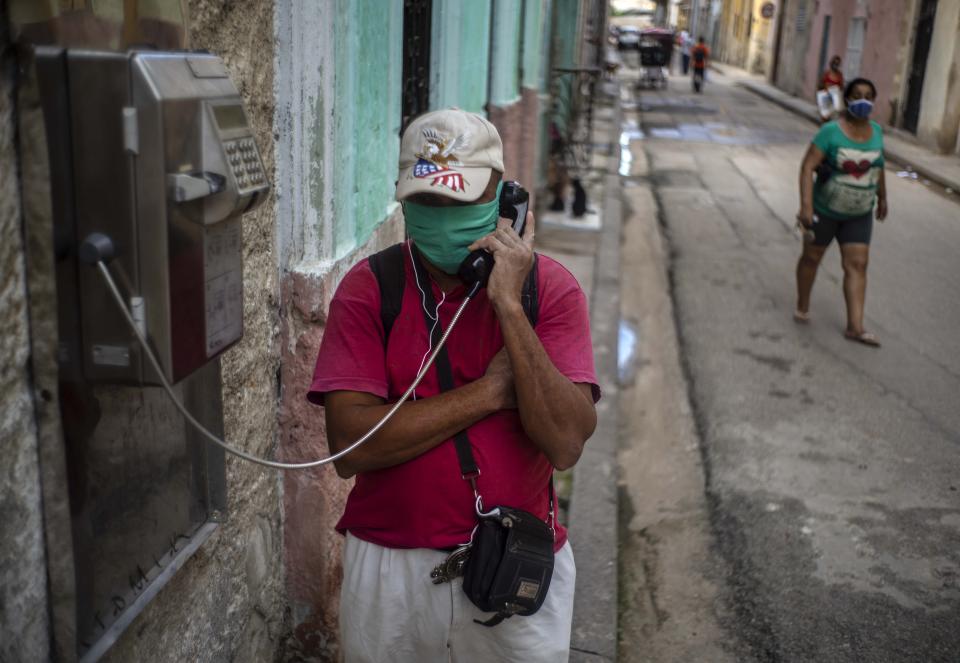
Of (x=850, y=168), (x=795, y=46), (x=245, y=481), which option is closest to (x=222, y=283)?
(x=245, y=481)

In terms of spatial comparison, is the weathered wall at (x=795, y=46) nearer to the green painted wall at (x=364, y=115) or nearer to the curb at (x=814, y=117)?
the curb at (x=814, y=117)

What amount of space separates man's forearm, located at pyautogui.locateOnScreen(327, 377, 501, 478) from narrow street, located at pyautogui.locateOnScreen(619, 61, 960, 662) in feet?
6.88

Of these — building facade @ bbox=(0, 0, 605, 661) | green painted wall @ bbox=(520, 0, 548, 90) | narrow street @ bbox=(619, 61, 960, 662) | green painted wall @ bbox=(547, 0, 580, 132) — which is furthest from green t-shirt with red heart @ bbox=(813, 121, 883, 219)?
green painted wall @ bbox=(547, 0, 580, 132)

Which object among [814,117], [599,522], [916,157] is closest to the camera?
[599,522]

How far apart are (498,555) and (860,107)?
5.54 meters

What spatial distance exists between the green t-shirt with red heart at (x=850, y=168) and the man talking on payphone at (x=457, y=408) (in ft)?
16.9

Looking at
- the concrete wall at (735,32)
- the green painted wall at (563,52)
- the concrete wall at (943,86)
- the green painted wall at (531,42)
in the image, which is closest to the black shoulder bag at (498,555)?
the green painted wall at (531,42)

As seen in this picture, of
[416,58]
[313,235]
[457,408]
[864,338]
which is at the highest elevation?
[416,58]

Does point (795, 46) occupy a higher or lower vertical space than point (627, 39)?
higher

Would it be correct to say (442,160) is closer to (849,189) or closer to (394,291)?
(394,291)

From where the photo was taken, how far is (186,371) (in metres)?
1.93

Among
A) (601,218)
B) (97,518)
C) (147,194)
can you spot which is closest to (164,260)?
(147,194)

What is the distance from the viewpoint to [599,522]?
4.82 metres

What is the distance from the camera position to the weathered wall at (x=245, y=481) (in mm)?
2482
